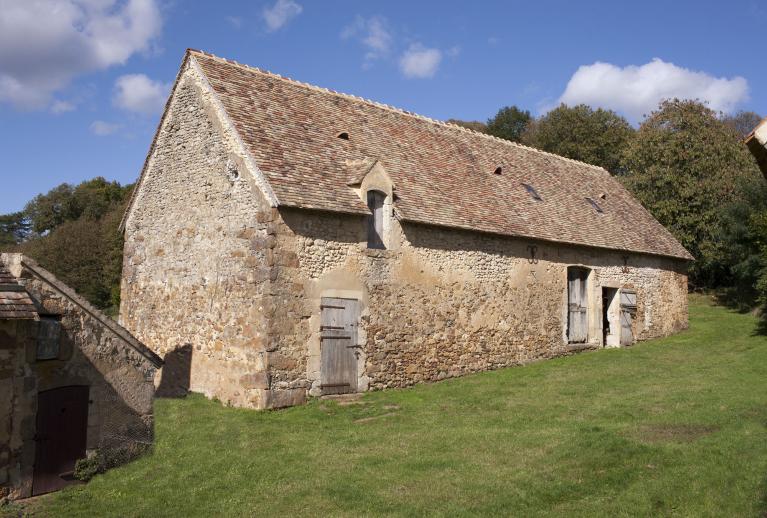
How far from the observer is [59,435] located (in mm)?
9195

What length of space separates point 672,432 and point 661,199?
970 inches

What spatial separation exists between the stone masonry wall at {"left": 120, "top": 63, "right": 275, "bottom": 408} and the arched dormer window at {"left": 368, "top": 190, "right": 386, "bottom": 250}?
9.23 feet

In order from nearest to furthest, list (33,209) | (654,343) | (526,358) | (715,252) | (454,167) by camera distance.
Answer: (526,358) < (454,167) < (654,343) < (715,252) < (33,209)

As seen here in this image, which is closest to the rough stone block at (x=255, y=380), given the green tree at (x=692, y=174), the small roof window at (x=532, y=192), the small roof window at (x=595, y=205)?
the small roof window at (x=532, y=192)

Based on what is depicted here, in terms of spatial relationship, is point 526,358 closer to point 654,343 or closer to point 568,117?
point 654,343

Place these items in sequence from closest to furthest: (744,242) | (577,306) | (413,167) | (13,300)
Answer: (13,300) < (413,167) < (577,306) < (744,242)

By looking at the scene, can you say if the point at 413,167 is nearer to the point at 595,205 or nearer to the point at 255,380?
the point at 255,380

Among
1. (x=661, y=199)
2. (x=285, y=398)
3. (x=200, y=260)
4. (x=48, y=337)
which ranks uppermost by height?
(x=661, y=199)

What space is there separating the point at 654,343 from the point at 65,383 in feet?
62.0

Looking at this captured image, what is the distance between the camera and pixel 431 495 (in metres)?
7.79

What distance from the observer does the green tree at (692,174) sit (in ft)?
98.1

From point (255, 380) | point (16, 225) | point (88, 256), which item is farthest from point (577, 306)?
point (16, 225)

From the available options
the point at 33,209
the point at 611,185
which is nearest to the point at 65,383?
the point at 611,185

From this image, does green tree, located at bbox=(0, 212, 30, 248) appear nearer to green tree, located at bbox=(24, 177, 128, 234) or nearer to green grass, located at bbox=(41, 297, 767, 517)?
green tree, located at bbox=(24, 177, 128, 234)
